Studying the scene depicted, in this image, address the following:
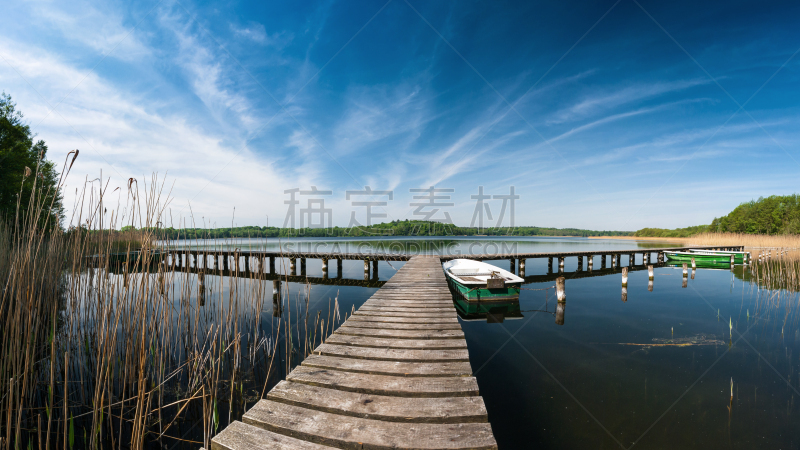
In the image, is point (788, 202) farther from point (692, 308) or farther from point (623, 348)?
point (623, 348)

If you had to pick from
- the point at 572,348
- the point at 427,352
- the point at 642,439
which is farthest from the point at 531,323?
the point at 427,352

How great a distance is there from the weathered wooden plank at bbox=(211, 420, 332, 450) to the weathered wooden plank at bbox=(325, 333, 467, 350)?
1.65 meters

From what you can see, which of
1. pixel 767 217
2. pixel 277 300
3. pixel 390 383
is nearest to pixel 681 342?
pixel 390 383

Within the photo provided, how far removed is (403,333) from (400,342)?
0.33 m

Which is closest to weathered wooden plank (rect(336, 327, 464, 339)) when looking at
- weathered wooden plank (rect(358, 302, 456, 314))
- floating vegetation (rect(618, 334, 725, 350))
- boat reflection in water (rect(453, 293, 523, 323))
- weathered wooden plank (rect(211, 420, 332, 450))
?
weathered wooden plank (rect(358, 302, 456, 314))

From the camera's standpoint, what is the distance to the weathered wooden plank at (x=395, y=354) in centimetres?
325

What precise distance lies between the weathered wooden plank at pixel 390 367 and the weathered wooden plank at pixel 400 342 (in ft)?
1.38

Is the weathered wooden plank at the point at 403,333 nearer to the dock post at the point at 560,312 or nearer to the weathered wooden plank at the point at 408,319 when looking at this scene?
the weathered wooden plank at the point at 408,319

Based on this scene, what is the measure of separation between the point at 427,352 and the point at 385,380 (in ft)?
2.63

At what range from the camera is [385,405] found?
2383 millimetres

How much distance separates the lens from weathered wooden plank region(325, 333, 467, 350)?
11.8ft

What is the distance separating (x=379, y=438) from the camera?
203 centimetres

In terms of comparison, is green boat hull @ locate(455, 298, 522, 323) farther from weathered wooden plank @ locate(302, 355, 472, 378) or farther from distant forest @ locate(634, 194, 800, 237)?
distant forest @ locate(634, 194, 800, 237)

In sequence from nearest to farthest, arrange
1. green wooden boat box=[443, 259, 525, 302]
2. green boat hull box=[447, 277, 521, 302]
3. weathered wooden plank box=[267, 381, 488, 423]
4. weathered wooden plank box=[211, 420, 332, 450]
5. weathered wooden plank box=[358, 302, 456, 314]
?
1. weathered wooden plank box=[211, 420, 332, 450]
2. weathered wooden plank box=[267, 381, 488, 423]
3. weathered wooden plank box=[358, 302, 456, 314]
4. green wooden boat box=[443, 259, 525, 302]
5. green boat hull box=[447, 277, 521, 302]
